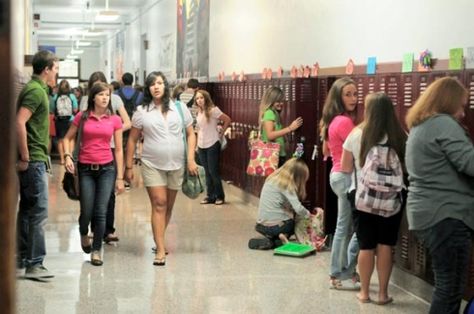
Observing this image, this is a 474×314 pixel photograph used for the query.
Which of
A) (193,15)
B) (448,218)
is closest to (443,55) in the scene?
(448,218)

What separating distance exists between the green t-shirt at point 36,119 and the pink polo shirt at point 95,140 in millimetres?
646

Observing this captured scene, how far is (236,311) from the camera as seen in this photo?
15.9 ft

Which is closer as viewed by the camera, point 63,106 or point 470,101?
point 470,101

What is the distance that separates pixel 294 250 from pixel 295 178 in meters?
0.66

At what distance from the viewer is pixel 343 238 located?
5.37 meters

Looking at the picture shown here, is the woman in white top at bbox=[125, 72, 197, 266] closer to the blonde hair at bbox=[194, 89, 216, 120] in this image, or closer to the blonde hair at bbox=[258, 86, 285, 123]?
the blonde hair at bbox=[258, 86, 285, 123]

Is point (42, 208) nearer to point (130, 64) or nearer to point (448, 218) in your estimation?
point (448, 218)

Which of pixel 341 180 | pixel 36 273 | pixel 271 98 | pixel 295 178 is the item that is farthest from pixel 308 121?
pixel 36 273

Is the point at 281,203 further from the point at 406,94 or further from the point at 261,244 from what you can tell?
the point at 406,94

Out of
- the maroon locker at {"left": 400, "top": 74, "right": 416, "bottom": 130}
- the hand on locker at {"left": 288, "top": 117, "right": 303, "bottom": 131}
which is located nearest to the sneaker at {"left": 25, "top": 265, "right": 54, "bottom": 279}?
the hand on locker at {"left": 288, "top": 117, "right": 303, "bottom": 131}

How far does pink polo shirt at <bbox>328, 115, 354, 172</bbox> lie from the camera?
5.57 m

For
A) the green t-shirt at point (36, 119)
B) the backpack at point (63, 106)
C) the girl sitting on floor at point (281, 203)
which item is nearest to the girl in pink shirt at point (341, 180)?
the girl sitting on floor at point (281, 203)

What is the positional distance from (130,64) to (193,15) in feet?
41.6

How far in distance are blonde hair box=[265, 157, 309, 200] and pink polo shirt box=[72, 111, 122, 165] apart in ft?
5.23
